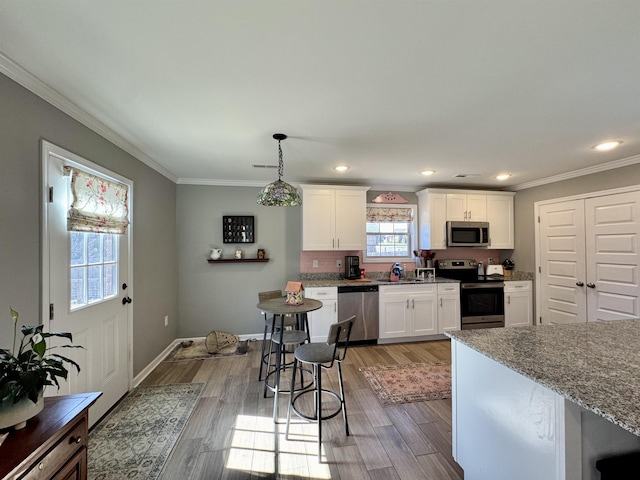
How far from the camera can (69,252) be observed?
6.20 feet

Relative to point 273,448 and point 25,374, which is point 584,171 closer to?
point 273,448

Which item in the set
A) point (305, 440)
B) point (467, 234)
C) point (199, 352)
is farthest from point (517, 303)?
point (199, 352)

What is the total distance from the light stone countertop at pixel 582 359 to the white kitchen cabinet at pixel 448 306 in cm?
221

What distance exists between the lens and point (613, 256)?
3.28 metres

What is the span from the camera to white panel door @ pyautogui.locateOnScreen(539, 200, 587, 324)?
11.9 feet

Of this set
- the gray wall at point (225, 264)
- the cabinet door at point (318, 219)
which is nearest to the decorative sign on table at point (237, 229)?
the gray wall at point (225, 264)

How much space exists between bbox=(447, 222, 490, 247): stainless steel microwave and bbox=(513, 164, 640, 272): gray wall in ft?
1.93

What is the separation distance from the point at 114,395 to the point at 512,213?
19.1ft

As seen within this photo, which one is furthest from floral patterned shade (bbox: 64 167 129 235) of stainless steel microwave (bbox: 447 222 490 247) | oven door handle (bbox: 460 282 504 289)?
oven door handle (bbox: 460 282 504 289)

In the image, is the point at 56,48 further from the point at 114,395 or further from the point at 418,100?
the point at 114,395

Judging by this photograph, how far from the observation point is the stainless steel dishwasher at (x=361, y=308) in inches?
151

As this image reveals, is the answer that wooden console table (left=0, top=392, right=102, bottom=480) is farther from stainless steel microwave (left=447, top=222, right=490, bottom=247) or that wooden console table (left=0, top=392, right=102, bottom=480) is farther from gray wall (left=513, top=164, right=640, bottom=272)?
gray wall (left=513, top=164, right=640, bottom=272)

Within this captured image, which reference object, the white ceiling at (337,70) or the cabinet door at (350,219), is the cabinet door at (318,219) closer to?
the cabinet door at (350,219)

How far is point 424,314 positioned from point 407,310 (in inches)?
10.9
